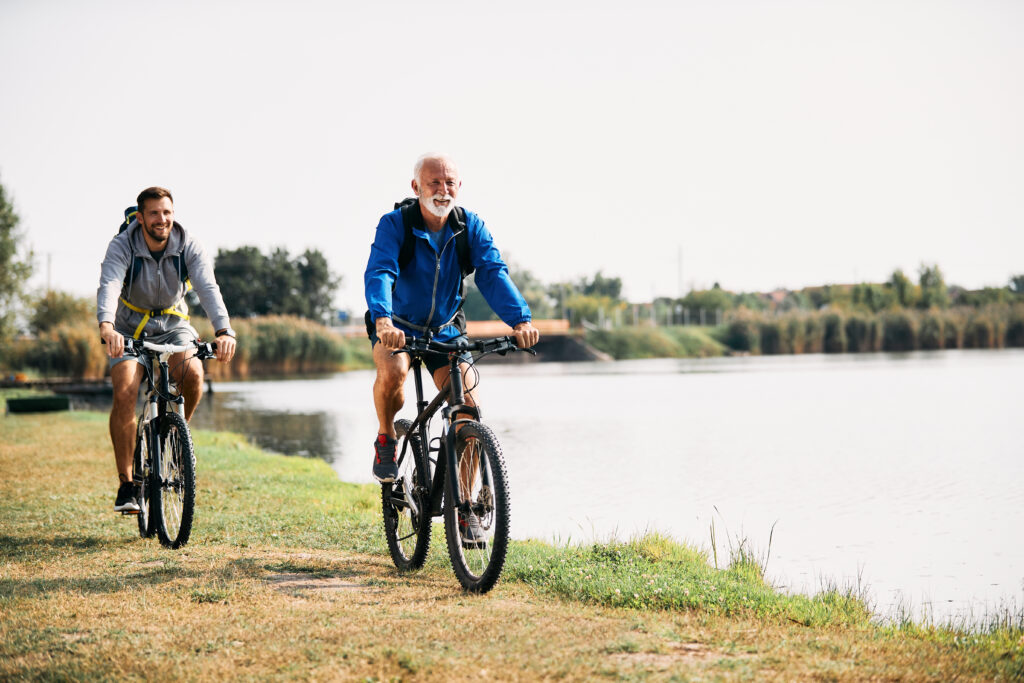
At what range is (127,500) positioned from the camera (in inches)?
227

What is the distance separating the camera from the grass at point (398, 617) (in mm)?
3201

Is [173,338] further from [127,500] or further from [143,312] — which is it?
[127,500]

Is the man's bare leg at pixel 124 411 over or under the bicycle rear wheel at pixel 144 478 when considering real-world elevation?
over

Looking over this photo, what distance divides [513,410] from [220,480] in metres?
13.9

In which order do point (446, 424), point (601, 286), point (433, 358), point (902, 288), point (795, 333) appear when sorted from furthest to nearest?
point (601, 286), point (902, 288), point (795, 333), point (433, 358), point (446, 424)

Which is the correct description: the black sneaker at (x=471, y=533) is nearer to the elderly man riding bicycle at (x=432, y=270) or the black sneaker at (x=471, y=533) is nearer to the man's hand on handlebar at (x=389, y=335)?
the elderly man riding bicycle at (x=432, y=270)

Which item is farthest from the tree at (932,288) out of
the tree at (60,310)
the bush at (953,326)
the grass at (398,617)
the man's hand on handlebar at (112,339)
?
the man's hand on handlebar at (112,339)

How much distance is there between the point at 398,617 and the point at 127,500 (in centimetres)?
274

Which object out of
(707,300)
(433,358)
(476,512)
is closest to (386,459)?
(433,358)

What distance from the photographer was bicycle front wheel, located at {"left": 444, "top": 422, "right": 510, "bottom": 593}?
412 cm

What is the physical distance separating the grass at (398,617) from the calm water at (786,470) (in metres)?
1.56

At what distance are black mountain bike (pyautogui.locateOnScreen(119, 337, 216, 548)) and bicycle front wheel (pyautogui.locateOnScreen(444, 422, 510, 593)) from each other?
185cm

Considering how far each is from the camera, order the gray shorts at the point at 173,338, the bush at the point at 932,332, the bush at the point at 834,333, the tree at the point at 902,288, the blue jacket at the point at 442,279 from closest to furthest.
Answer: the blue jacket at the point at 442,279, the gray shorts at the point at 173,338, the bush at the point at 932,332, the bush at the point at 834,333, the tree at the point at 902,288

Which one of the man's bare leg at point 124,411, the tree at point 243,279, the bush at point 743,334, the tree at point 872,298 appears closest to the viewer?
the man's bare leg at point 124,411
